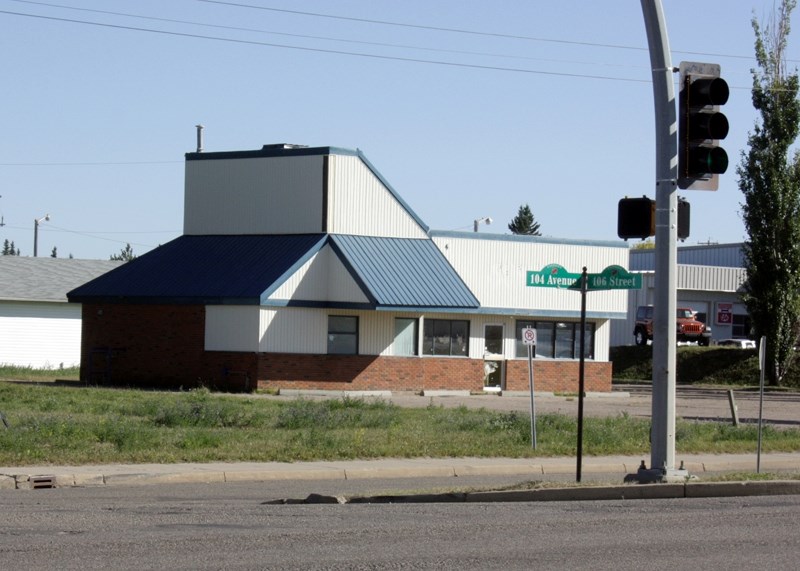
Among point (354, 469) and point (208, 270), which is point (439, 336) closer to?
point (208, 270)

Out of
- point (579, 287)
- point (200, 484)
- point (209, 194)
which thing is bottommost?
point (200, 484)

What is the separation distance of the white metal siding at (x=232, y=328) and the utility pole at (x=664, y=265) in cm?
2395

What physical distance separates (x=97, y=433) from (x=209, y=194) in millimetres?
22642

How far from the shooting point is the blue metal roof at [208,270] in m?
39.2

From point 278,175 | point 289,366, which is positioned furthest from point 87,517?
point 278,175

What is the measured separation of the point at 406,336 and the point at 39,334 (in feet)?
68.0

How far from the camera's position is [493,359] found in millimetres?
43812

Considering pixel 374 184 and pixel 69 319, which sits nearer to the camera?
pixel 374 184

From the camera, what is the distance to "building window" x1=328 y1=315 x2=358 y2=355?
40344 mm

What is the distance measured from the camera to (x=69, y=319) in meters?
55.8

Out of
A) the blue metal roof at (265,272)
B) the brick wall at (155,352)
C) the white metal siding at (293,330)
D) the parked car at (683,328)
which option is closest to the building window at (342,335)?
the white metal siding at (293,330)

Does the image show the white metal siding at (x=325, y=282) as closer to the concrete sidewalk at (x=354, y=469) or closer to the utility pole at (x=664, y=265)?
the concrete sidewalk at (x=354, y=469)

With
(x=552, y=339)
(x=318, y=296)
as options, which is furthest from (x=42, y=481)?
(x=552, y=339)

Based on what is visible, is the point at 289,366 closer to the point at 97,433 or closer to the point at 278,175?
the point at 278,175
